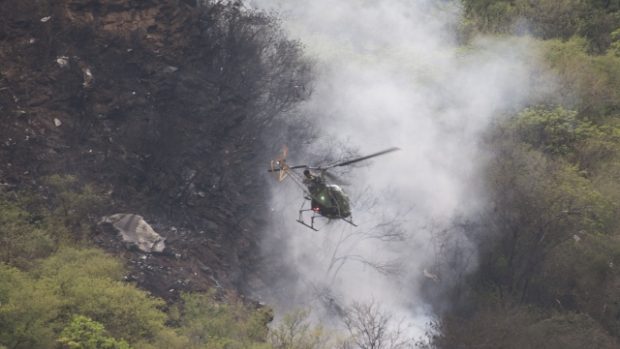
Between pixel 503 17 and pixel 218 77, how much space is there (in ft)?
90.1

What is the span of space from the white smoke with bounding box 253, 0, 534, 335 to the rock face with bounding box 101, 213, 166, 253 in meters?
7.73

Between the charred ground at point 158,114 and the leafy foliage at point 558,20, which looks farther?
the leafy foliage at point 558,20

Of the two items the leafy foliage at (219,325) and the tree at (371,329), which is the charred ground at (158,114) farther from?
the tree at (371,329)

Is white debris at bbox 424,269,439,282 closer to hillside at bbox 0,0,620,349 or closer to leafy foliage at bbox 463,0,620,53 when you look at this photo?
hillside at bbox 0,0,620,349

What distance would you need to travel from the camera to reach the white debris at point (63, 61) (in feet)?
116

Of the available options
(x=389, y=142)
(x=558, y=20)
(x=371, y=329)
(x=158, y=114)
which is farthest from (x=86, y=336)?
(x=558, y=20)

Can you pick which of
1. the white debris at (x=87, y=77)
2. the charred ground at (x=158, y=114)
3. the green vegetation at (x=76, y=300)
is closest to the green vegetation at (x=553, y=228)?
the green vegetation at (x=76, y=300)

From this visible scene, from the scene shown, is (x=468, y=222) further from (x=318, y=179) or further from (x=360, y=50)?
(x=318, y=179)

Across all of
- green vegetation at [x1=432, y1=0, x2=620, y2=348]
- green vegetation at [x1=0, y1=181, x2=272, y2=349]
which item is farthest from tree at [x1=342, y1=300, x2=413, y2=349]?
green vegetation at [x1=0, y1=181, x2=272, y2=349]

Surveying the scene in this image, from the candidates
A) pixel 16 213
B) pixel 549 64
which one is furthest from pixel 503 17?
pixel 16 213

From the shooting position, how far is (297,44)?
43.4 m

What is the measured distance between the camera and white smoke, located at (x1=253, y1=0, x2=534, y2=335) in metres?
40.1

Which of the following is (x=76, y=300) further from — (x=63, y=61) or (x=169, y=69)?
(x=169, y=69)

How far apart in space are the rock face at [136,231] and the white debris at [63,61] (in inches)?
367
